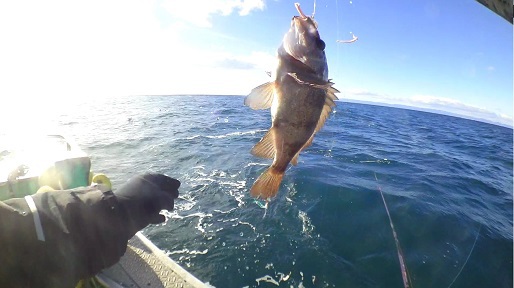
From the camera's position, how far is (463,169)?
14.7 metres

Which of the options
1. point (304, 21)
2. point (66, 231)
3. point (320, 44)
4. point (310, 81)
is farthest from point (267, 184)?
point (66, 231)

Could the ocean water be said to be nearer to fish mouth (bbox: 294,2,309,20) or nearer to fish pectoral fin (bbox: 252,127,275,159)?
fish pectoral fin (bbox: 252,127,275,159)

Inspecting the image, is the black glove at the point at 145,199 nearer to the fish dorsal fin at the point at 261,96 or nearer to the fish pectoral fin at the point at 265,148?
the fish pectoral fin at the point at 265,148

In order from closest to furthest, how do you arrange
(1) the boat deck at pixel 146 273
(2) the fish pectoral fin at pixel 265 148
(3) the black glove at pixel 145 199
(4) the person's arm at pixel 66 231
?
(4) the person's arm at pixel 66 231
(2) the fish pectoral fin at pixel 265 148
(3) the black glove at pixel 145 199
(1) the boat deck at pixel 146 273

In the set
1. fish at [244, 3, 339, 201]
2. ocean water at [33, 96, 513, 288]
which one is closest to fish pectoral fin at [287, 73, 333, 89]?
fish at [244, 3, 339, 201]

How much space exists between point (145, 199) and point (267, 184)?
119 centimetres

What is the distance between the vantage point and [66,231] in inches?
76.4

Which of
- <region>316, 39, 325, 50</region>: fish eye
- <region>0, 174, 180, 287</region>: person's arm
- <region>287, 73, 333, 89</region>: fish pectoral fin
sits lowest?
<region>0, 174, 180, 287</region>: person's arm

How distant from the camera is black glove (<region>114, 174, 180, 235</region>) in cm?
236

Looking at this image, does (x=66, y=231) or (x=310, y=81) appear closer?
(x=310, y=81)

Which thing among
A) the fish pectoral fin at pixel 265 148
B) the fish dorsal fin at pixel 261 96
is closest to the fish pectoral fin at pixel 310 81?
the fish dorsal fin at pixel 261 96

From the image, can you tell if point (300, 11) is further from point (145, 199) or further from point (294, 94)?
point (145, 199)

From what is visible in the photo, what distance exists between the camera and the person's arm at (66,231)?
5.73ft

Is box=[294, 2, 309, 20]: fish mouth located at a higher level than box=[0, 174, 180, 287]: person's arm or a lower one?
higher
